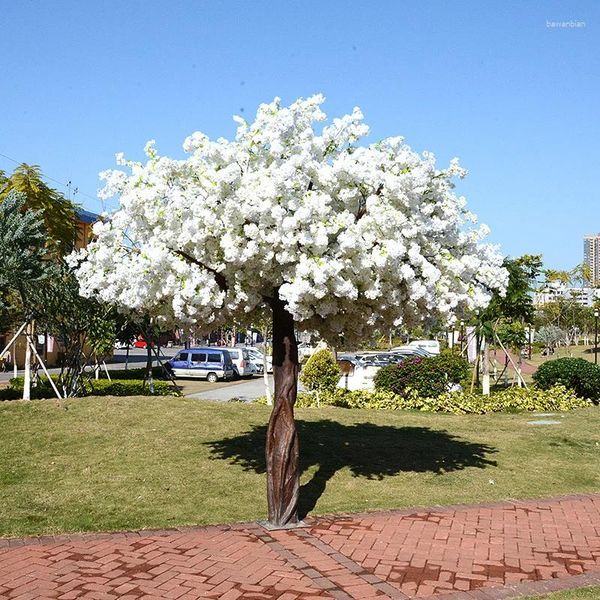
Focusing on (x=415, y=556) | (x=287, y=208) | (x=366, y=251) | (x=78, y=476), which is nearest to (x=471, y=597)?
(x=415, y=556)

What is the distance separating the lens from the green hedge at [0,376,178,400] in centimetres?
1808

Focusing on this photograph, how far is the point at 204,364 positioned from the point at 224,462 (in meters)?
24.3

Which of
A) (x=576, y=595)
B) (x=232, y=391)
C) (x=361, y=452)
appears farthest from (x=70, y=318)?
(x=576, y=595)

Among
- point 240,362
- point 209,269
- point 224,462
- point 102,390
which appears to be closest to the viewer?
point 209,269

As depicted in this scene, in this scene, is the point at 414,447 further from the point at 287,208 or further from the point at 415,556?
the point at 287,208

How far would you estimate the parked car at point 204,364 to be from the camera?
35.1m

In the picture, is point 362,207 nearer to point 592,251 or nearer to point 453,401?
point 453,401

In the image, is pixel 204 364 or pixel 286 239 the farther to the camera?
pixel 204 364

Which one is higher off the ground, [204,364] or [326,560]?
[204,364]

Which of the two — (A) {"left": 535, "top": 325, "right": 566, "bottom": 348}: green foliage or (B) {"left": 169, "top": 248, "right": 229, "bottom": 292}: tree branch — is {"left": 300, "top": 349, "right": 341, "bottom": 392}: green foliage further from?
(A) {"left": 535, "top": 325, "right": 566, "bottom": 348}: green foliage

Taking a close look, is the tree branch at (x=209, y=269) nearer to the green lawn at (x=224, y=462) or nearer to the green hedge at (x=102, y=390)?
the green lawn at (x=224, y=462)

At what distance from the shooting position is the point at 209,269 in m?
8.09

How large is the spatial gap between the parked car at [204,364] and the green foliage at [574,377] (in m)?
17.1

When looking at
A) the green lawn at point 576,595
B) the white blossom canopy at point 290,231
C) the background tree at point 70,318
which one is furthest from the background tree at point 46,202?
the green lawn at point 576,595
